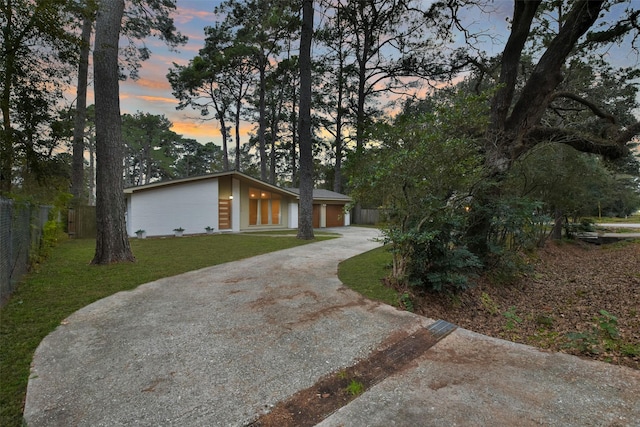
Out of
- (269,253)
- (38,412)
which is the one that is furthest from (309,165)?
(38,412)

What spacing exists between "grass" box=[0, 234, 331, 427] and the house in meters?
4.06

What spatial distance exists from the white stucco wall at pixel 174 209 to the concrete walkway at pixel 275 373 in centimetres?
934

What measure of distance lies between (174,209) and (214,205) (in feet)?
5.95

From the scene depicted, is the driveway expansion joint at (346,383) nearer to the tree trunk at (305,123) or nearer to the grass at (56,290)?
the grass at (56,290)

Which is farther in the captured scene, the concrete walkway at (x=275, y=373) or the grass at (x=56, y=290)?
the grass at (x=56, y=290)

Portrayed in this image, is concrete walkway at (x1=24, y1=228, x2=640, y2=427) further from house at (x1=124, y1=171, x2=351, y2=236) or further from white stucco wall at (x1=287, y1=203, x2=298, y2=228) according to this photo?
white stucco wall at (x1=287, y1=203, x2=298, y2=228)

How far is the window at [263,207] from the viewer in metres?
Answer: 16.1

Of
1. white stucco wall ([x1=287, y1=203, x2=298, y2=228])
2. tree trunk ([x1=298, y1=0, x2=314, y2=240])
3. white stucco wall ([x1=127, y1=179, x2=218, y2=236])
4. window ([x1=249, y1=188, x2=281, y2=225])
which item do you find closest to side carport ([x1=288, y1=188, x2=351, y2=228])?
white stucco wall ([x1=287, y1=203, x2=298, y2=228])

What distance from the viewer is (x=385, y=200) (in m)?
4.98

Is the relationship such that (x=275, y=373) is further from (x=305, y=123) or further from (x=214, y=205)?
(x=214, y=205)

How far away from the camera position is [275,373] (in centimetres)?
219

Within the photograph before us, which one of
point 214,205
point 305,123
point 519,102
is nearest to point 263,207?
point 214,205

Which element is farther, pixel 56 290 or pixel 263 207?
pixel 263 207

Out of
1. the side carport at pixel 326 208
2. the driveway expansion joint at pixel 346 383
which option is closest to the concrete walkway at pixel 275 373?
the driveway expansion joint at pixel 346 383
